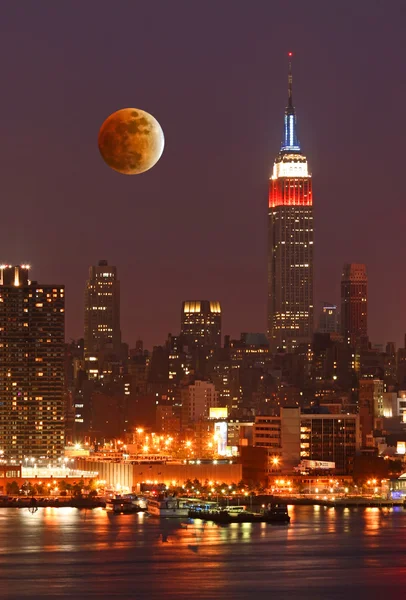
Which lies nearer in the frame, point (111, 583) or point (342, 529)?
point (111, 583)

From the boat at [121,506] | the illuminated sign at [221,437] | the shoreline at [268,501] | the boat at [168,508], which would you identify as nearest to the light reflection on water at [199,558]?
the boat at [168,508]

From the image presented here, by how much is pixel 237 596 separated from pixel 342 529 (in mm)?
20577

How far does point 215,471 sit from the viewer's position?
92.0m

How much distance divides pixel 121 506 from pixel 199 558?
82.4ft

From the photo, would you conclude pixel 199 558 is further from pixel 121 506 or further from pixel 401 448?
pixel 401 448

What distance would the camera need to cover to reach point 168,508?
245 feet

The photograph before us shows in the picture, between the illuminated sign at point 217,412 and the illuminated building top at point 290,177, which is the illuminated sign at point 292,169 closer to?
the illuminated building top at point 290,177

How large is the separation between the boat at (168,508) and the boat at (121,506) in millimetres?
1182

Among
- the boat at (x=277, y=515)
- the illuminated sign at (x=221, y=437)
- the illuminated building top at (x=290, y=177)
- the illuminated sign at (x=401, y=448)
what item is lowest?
the boat at (x=277, y=515)

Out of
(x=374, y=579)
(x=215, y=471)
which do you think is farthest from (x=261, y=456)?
(x=374, y=579)

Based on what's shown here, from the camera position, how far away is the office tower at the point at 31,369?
4131 inches

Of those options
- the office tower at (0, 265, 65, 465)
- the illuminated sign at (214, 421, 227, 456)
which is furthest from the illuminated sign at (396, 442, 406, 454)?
the office tower at (0, 265, 65, 465)

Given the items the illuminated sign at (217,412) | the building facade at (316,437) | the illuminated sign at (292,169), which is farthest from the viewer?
the illuminated sign at (292,169)

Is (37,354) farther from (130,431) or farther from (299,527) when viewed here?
(299,527)
